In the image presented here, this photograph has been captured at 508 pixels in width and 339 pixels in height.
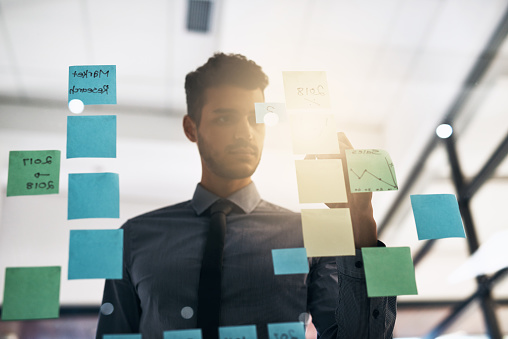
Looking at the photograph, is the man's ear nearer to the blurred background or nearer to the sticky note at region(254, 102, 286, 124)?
the blurred background

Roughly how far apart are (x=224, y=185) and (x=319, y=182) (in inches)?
7.8

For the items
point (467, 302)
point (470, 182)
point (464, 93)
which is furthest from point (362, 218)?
point (467, 302)

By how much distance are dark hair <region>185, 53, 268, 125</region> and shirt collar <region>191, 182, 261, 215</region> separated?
127 mm

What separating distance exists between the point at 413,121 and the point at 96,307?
105cm

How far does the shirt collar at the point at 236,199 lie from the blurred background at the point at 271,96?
0.04m

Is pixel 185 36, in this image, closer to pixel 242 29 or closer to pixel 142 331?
pixel 242 29

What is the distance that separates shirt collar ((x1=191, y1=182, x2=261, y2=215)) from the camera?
0.72 m

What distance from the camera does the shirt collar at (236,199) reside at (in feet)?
2.35

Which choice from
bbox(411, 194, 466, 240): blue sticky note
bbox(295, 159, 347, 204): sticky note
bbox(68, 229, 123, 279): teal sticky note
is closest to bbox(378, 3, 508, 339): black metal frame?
bbox(411, 194, 466, 240): blue sticky note

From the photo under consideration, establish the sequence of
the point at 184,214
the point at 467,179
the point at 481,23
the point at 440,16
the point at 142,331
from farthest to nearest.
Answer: the point at 467,179 → the point at 481,23 → the point at 440,16 → the point at 184,214 → the point at 142,331

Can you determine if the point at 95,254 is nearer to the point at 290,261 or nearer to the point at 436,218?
the point at 290,261

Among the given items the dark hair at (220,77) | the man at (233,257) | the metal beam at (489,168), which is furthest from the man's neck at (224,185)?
the metal beam at (489,168)

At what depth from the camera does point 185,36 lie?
123 cm

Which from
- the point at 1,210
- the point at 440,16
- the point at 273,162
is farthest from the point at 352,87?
the point at 1,210
